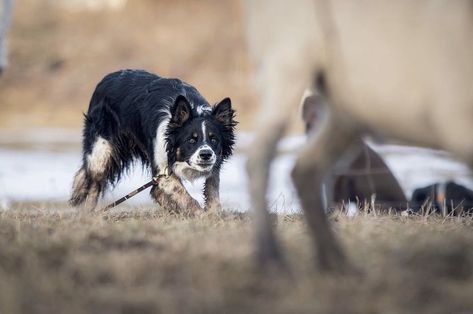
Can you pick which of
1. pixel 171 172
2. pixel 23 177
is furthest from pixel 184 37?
pixel 171 172

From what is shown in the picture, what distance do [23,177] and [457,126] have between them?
502 inches

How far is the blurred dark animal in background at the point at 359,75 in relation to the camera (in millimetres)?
3752

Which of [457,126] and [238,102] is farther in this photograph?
[238,102]

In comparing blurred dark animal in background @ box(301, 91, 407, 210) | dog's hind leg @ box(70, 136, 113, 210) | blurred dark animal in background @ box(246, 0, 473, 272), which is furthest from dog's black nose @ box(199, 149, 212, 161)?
blurred dark animal in background @ box(246, 0, 473, 272)

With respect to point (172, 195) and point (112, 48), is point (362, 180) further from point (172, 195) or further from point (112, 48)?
point (112, 48)

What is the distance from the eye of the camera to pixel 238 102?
100 feet

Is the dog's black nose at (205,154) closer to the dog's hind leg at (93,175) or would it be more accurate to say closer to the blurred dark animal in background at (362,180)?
the dog's hind leg at (93,175)

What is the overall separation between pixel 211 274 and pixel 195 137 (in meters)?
3.89

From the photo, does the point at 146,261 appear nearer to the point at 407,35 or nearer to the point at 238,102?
the point at 407,35

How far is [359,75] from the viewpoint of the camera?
390 centimetres

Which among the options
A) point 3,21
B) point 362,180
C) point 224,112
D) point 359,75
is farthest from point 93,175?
point 359,75

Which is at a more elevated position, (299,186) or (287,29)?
(287,29)

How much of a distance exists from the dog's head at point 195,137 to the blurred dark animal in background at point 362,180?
193 cm

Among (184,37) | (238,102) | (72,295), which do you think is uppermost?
(184,37)
